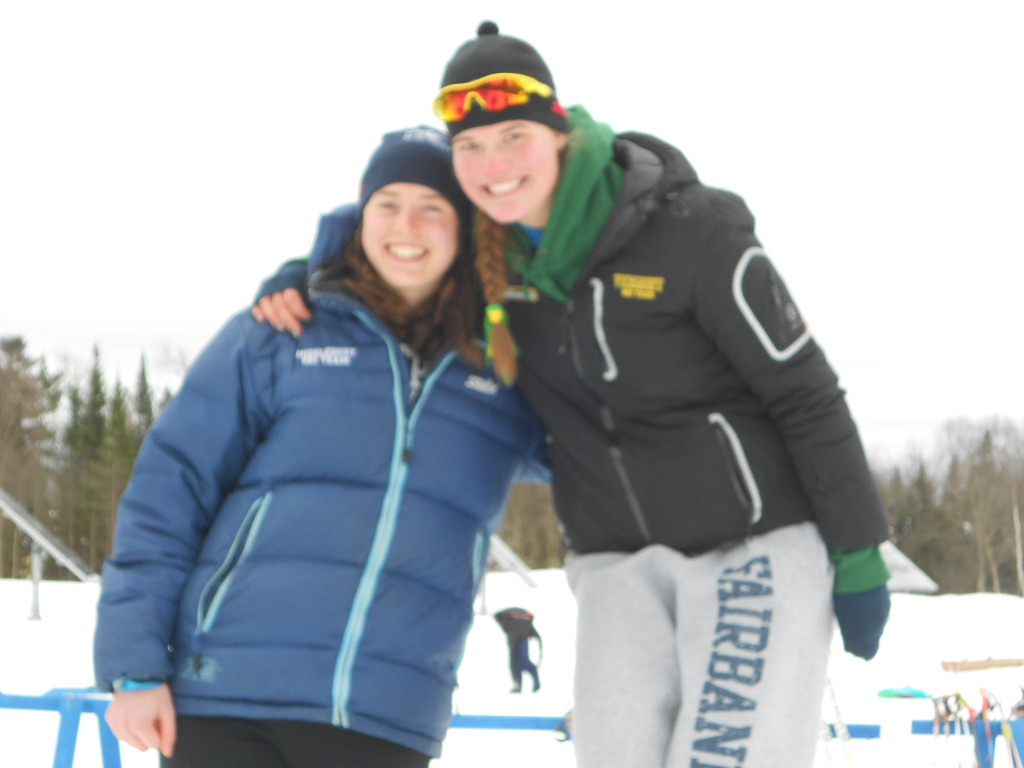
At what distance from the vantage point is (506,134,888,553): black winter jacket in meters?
1.70

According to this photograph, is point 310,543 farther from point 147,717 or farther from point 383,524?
point 147,717

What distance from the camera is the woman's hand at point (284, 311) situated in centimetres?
187

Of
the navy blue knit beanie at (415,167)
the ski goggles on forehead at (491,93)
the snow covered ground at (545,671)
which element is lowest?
the snow covered ground at (545,671)

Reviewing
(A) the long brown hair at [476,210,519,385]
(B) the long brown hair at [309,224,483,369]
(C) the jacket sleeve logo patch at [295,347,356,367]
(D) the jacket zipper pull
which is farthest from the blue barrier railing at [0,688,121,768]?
(D) the jacket zipper pull

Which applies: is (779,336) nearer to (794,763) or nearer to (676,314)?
(676,314)

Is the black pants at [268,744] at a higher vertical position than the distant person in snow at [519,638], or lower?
higher

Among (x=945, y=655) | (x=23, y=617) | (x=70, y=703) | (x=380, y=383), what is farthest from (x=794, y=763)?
(x=23, y=617)

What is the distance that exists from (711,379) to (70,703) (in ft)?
5.99

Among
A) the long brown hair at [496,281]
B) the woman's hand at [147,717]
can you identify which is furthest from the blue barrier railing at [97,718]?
the long brown hair at [496,281]


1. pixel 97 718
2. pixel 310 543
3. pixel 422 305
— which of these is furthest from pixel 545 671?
pixel 310 543

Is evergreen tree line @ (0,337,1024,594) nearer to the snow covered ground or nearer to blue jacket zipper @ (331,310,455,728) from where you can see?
the snow covered ground

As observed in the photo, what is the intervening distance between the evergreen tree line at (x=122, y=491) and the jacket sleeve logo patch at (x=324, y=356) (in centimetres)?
2549

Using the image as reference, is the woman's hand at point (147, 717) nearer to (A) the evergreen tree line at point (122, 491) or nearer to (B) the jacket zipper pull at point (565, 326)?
(B) the jacket zipper pull at point (565, 326)

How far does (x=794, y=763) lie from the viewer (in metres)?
1.69
